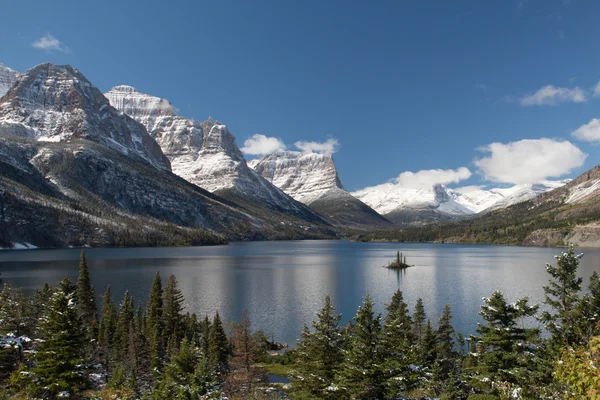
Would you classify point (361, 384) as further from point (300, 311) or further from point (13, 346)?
point (300, 311)

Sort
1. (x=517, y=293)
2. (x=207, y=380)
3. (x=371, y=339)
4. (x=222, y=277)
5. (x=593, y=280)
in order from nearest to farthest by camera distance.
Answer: (x=371, y=339), (x=207, y=380), (x=593, y=280), (x=517, y=293), (x=222, y=277)

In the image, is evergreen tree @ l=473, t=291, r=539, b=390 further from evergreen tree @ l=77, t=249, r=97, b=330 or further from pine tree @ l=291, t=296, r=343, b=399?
evergreen tree @ l=77, t=249, r=97, b=330

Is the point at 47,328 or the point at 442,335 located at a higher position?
the point at 47,328

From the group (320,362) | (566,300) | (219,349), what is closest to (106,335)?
(219,349)

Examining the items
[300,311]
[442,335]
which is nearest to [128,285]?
[300,311]

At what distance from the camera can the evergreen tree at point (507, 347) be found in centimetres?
2798

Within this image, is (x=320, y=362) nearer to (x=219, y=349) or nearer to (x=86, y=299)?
(x=219, y=349)

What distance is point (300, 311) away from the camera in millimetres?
89375

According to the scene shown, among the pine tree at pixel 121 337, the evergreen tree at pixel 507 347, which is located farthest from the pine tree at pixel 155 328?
the evergreen tree at pixel 507 347

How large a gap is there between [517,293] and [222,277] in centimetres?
8994

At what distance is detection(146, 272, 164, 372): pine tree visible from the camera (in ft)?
173

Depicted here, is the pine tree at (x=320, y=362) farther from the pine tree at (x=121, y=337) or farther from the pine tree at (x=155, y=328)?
the pine tree at (x=121, y=337)

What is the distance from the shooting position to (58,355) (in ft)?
93.4

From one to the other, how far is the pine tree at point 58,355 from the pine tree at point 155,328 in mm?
21306
